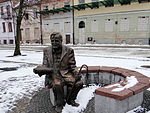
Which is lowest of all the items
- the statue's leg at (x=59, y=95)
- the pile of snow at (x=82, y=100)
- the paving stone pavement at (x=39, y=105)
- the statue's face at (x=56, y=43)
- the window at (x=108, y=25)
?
the paving stone pavement at (x=39, y=105)

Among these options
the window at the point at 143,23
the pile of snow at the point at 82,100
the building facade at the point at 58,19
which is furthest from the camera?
the building facade at the point at 58,19

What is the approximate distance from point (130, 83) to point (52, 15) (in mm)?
25603

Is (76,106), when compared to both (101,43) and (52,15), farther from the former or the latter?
(52,15)

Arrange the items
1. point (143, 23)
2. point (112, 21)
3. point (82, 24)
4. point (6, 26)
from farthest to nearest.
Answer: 1. point (6, 26)
2. point (82, 24)
3. point (112, 21)
4. point (143, 23)

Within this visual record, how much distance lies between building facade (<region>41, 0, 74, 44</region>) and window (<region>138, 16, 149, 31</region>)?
10116 mm

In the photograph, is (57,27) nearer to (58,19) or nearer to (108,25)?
(58,19)

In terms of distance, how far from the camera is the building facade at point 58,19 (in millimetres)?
24938

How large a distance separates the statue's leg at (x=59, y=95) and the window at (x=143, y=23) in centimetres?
1899

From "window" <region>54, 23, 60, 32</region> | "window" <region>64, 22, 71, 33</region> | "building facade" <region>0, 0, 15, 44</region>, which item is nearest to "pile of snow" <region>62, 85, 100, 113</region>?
"window" <region>64, 22, 71, 33</region>

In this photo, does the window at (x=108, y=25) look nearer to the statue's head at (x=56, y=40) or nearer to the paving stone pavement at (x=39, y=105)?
the paving stone pavement at (x=39, y=105)

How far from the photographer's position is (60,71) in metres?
3.19

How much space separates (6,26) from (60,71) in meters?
33.1

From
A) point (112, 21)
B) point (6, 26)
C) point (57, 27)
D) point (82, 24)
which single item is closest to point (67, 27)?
point (57, 27)

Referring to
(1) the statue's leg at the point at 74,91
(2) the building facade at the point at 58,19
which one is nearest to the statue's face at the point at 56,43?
(1) the statue's leg at the point at 74,91
